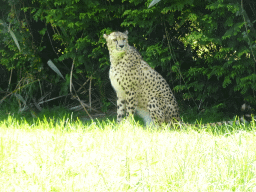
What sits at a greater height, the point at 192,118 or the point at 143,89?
the point at 143,89

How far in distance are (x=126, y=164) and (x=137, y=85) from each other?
229 centimetres

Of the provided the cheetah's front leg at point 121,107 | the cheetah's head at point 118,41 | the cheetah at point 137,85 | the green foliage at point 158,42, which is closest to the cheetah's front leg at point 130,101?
the cheetah at point 137,85

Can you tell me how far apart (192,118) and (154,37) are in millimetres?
1364

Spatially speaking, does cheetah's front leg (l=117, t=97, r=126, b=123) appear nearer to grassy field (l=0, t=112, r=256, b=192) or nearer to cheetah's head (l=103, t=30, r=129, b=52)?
cheetah's head (l=103, t=30, r=129, b=52)

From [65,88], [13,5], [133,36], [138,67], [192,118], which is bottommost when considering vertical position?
[192,118]

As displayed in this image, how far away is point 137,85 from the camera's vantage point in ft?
13.9

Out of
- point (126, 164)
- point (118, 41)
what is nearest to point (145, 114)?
point (118, 41)

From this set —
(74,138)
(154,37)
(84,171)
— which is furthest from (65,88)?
(84,171)

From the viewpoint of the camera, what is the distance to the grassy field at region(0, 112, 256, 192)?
1.93 metres

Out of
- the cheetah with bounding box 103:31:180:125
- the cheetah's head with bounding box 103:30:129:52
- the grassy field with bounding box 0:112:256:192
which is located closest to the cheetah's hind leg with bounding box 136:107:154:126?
the cheetah with bounding box 103:31:180:125

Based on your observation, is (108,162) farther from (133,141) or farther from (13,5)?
(13,5)

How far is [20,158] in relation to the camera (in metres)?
2.54

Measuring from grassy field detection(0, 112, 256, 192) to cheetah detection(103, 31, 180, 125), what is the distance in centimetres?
106

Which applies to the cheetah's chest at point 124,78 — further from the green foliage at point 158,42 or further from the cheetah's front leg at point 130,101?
the green foliage at point 158,42
